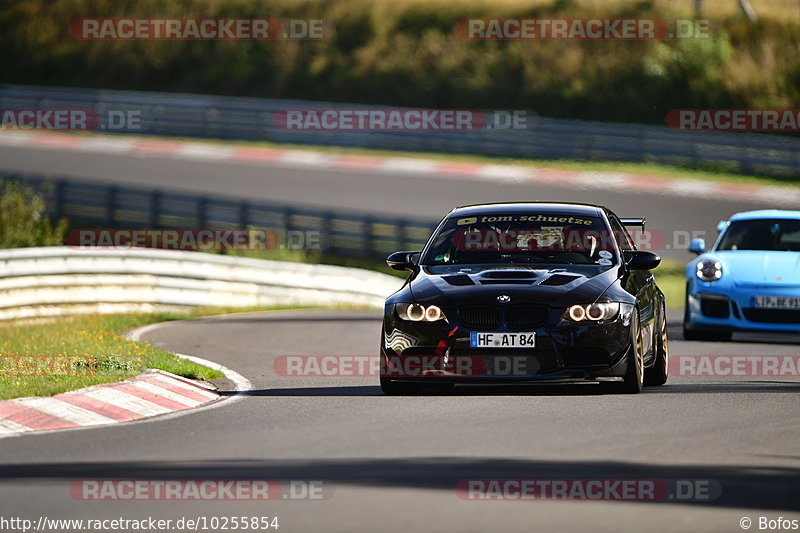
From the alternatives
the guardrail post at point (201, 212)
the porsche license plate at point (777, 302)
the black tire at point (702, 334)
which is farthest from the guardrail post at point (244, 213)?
the porsche license plate at point (777, 302)

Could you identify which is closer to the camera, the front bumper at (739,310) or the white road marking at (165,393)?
the white road marking at (165,393)

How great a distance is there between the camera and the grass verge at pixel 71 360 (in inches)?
456

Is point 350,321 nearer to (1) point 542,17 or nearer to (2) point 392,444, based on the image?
(2) point 392,444

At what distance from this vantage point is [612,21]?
157 feet

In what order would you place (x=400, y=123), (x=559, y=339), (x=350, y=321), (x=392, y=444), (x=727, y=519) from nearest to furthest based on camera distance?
(x=727, y=519)
(x=392, y=444)
(x=559, y=339)
(x=350, y=321)
(x=400, y=123)

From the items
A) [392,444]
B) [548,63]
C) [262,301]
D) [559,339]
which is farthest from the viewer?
[548,63]

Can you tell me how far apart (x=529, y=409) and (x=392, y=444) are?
6.04 ft

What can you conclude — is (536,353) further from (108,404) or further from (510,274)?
(108,404)

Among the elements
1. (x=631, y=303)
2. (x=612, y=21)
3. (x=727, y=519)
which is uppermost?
(x=612, y=21)

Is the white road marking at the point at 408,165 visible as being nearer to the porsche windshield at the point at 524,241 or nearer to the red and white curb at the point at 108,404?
the porsche windshield at the point at 524,241

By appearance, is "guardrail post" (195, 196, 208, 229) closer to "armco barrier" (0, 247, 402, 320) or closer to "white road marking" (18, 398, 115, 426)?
"armco barrier" (0, 247, 402, 320)

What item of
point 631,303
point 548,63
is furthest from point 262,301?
point 548,63

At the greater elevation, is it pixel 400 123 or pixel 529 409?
pixel 400 123

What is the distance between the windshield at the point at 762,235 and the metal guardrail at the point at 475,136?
66.3 ft
